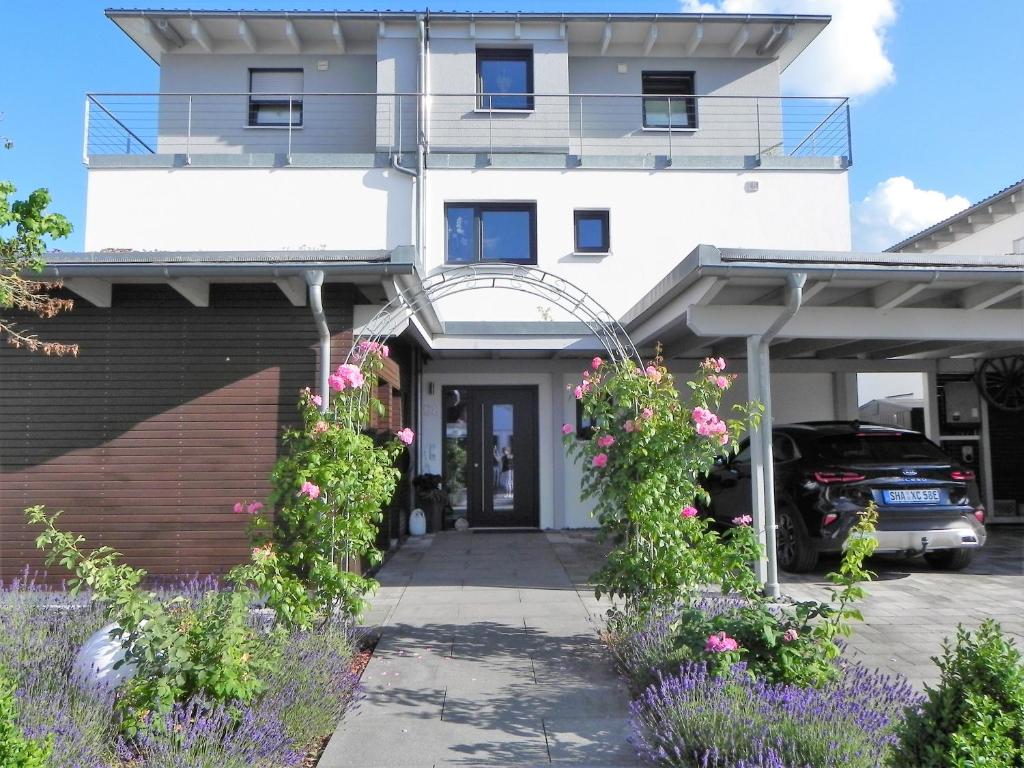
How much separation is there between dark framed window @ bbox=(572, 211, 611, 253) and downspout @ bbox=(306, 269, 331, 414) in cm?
635

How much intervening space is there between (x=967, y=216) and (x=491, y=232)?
9.25 meters

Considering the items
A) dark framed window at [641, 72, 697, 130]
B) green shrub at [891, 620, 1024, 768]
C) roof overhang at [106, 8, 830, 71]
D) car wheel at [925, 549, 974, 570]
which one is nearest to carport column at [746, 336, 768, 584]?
car wheel at [925, 549, 974, 570]

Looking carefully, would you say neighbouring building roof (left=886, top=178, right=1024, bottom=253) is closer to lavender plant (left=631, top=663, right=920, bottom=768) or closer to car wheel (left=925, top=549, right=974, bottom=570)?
car wheel (left=925, top=549, right=974, bottom=570)

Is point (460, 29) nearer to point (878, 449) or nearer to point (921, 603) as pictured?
point (878, 449)

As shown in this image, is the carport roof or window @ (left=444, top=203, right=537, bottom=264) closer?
the carport roof

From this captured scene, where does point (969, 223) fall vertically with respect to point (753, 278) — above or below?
above

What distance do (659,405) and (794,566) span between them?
376cm

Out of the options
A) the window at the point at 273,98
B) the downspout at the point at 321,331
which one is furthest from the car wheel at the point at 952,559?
the window at the point at 273,98

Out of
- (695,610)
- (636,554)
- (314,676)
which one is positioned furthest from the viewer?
(636,554)

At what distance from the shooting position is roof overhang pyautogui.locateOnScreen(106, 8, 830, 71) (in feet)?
43.3

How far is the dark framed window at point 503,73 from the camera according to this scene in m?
13.5

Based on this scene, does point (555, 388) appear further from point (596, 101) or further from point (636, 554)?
A: point (636, 554)

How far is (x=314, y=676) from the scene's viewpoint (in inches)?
159

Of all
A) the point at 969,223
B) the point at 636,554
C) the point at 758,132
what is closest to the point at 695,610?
the point at 636,554
